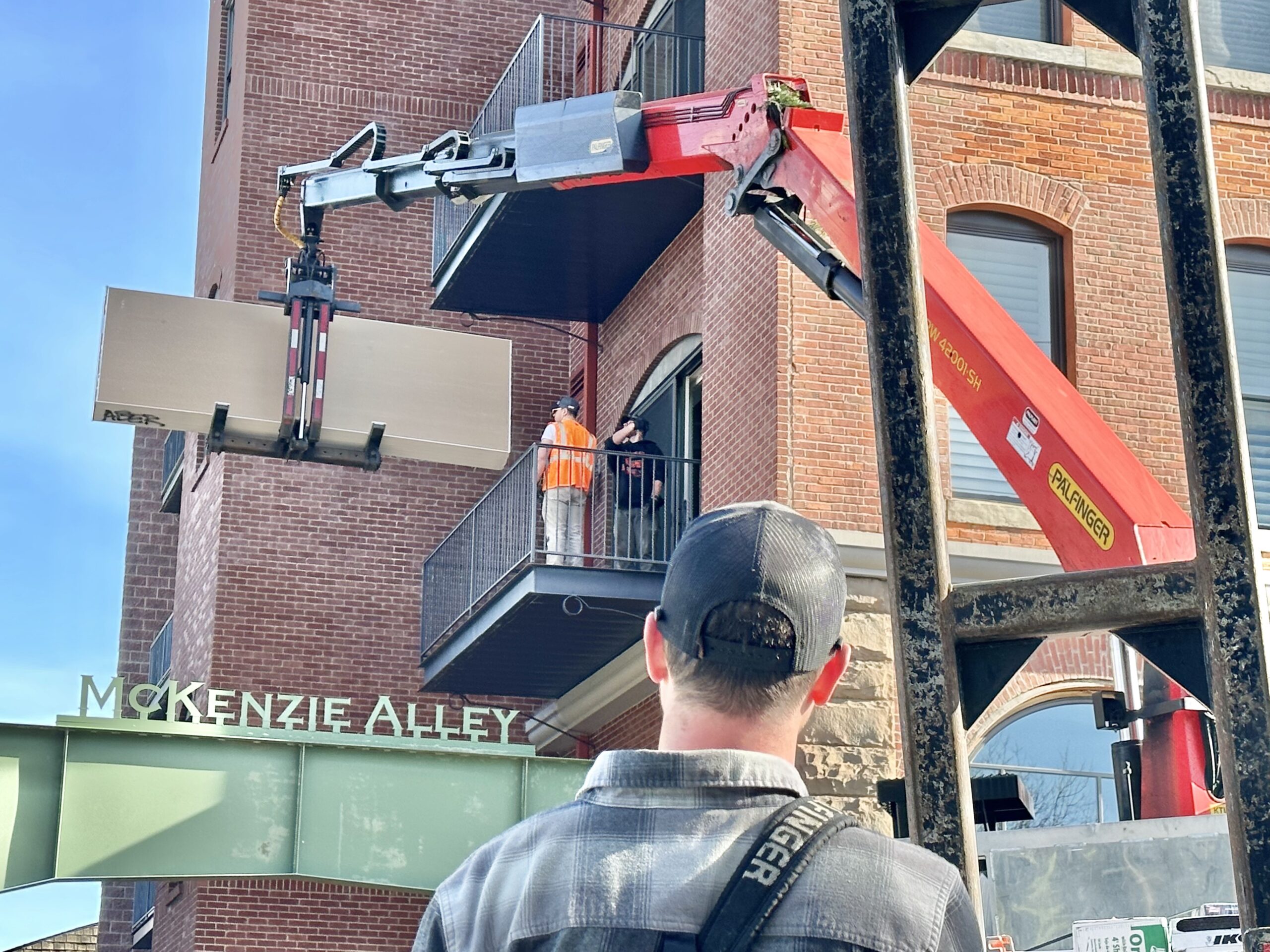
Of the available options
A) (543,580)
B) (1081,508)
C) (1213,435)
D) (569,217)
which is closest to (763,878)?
(1213,435)

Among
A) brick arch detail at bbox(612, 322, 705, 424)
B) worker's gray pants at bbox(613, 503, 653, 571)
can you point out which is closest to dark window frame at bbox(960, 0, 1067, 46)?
brick arch detail at bbox(612, 322, 705, 424)

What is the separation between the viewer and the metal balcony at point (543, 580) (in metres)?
15.6

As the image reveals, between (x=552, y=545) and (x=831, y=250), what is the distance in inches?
236

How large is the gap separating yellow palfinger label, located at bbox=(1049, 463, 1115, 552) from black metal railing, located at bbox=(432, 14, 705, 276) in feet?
24.9

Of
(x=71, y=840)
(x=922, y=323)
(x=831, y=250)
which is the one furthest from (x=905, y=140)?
(x=71, y=840)

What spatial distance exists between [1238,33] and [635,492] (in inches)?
254

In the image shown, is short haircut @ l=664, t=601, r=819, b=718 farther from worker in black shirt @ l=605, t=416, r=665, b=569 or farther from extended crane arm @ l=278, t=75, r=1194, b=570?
worker in black shirt @ l=605, t=416, r=665, b=569

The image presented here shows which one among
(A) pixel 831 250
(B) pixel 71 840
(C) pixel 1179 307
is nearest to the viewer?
(C) pixel 1179 307

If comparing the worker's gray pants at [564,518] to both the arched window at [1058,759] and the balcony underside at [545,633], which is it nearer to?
the balcony underside at [545,633]

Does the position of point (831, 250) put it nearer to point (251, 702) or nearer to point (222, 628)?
point (251, 702)

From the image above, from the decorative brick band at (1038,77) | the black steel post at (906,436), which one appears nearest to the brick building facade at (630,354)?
the decorative brick band at (1038,77)

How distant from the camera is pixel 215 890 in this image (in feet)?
61.3

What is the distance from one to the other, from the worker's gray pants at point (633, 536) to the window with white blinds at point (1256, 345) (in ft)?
16.1

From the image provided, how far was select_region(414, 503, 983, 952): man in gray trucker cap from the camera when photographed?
6.53ft
